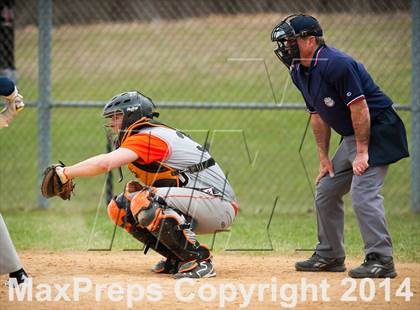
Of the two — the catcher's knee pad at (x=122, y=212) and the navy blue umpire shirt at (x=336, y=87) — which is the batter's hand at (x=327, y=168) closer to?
the navy blue umpire shirt at (x=336, y=87)

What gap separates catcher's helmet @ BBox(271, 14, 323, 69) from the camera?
20.9ft

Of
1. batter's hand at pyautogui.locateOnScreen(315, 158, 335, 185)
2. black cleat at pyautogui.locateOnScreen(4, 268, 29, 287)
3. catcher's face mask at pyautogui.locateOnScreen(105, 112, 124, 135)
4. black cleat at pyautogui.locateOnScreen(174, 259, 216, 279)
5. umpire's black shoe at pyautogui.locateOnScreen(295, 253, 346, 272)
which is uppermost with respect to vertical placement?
catcher's face mask at pyautogui.locateOnScreen(105, 112, 124, 135)

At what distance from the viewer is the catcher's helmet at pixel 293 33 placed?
6.38 metres

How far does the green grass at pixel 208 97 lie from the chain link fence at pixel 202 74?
3 centimetres

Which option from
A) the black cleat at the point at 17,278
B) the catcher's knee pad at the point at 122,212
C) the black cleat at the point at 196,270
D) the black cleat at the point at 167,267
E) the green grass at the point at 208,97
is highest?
A: the black cleat at the point at 17,278

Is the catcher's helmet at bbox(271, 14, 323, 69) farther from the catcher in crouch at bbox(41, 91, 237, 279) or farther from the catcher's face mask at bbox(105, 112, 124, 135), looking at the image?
the catcher's face mask at bbox(105, 112, 124, 135)

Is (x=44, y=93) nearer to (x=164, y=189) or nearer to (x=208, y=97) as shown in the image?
→ (x=164, y=189)

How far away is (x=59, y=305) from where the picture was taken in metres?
5.43

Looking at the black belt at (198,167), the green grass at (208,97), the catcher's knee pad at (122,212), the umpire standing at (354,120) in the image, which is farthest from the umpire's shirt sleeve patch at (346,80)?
the green grass at (208,97)

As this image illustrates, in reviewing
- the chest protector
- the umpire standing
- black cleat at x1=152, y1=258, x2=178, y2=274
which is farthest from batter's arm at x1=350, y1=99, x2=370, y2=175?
black cleat at x1=152, y1=258, x2=178, y2=274

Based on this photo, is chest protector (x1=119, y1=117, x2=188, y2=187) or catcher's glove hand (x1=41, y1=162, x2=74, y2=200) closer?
catcher's glove hand (x1=41, y1=162, x2=74, y2=200)

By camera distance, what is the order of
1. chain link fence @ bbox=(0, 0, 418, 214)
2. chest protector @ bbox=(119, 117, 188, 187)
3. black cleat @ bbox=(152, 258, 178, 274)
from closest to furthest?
1. chest protector @ bbox=(119, 117, 188, 187)
2. black cleat @ bbox=(152, 258, 178, 274)
3. chain link fence @ bbox=(0, 0, 418, 214)

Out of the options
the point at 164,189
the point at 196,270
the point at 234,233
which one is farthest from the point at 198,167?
the point at 234,233

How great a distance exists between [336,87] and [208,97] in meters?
8.26
